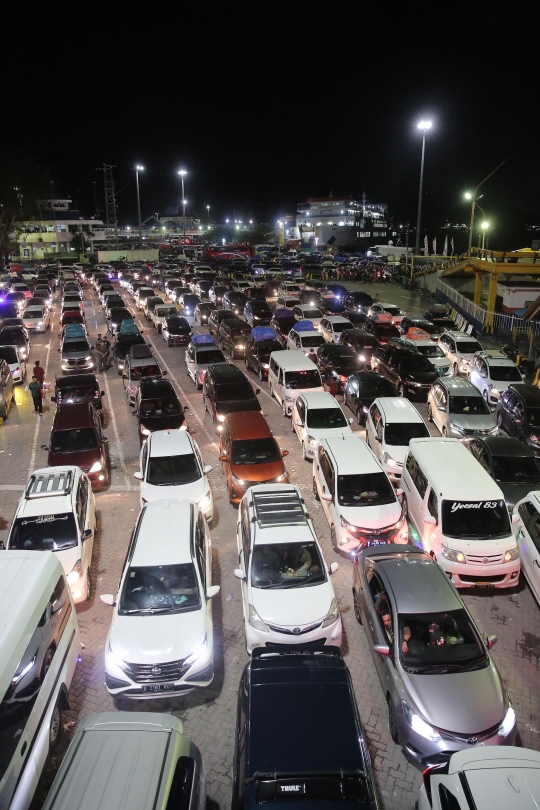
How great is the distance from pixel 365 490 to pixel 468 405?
21.5ft

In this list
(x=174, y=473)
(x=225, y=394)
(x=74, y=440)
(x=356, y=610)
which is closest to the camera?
(x=356, y=610)

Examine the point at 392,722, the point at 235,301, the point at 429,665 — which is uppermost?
the point at 235,301

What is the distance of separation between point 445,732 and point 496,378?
569 inches

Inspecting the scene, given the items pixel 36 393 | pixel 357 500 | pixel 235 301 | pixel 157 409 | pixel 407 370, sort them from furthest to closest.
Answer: pixel 235 301
pixel 407 370
pixel 36 393
pixel 157 409
pixel 357 500

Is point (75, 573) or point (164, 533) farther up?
point (164, 533)

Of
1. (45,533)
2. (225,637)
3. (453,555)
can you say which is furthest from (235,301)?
(225,637)

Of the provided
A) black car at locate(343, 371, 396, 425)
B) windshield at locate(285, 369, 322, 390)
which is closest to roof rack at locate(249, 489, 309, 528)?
black car at locate(343, 371, 396, 425)

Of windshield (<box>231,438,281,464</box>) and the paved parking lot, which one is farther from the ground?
windshield (<box>231,438,281,464</box>)

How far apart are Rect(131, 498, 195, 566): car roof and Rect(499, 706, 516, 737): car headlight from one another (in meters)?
4.50

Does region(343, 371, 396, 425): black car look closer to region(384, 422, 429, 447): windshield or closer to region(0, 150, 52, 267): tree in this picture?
region(384, 422, 429, 447): windshield

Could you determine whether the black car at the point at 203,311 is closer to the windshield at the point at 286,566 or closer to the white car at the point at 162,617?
the white car at the point at 162,617

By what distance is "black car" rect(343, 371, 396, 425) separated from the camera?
17.0 metres

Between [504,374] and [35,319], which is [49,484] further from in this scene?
[35,319]

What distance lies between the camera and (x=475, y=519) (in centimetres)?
973
